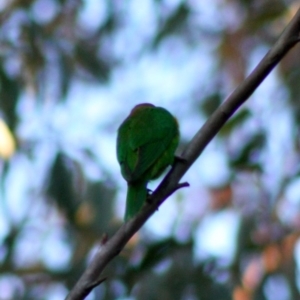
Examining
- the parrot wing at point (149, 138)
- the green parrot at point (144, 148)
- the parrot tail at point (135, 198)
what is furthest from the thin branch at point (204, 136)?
the parrot wing at point (149, 138)

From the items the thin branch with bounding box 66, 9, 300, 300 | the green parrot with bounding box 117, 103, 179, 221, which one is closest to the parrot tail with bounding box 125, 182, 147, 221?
the green parrot with bounding box 117, 103, 179, 221

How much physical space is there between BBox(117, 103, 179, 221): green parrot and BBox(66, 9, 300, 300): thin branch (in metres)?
0.28

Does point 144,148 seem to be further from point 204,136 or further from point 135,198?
point 204,136

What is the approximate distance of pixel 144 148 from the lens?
2.81 metres

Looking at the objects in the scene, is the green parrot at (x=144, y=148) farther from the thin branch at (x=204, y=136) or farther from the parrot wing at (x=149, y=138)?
the thin branch at (x=204, y=136)

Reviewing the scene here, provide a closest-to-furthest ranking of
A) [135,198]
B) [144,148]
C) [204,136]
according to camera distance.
Result: [204,136]
[135,198]
[144,148]

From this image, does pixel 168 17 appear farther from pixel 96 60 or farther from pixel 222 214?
pixel 222 214

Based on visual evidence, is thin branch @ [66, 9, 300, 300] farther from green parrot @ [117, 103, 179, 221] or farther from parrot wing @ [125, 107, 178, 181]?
parrot wing @ [125, 107, 178, 181]

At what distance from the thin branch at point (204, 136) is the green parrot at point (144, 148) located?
0.92 feet

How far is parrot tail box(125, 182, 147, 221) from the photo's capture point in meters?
2.23

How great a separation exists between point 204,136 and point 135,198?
42cm

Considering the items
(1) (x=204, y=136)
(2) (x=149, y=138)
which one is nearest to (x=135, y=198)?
(1) (x=204, y=136)

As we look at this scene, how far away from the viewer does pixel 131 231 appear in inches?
77.4

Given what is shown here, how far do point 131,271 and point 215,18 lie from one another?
3.10 meters
